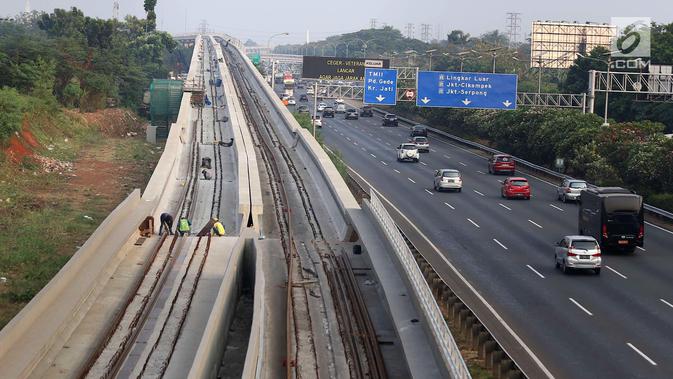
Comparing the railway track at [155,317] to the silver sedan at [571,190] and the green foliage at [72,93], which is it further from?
the green foliage at [72,93]

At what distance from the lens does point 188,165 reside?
54.9 m

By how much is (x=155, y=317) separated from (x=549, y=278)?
551 inches

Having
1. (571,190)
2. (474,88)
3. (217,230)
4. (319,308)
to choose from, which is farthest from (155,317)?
(474,88)

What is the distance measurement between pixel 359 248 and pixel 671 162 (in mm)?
22569

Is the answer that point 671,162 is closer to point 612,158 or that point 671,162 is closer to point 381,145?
point 612,158

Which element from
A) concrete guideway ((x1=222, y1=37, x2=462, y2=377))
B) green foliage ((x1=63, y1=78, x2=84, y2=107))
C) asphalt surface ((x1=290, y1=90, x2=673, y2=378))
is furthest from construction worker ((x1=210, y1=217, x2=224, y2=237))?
green foliage ((x1=63, y1=78, x2=84, y2=107))

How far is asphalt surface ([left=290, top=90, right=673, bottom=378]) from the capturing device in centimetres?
2418

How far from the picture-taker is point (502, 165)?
66062 mm

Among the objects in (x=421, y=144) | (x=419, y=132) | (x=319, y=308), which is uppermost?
(x=419, y=132)

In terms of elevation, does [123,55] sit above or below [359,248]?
above

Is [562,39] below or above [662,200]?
above

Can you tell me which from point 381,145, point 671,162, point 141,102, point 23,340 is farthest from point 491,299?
point 141,102

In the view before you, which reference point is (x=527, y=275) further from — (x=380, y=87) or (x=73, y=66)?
(x=73, y=66)

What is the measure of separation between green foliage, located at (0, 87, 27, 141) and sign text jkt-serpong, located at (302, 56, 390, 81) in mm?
35314
